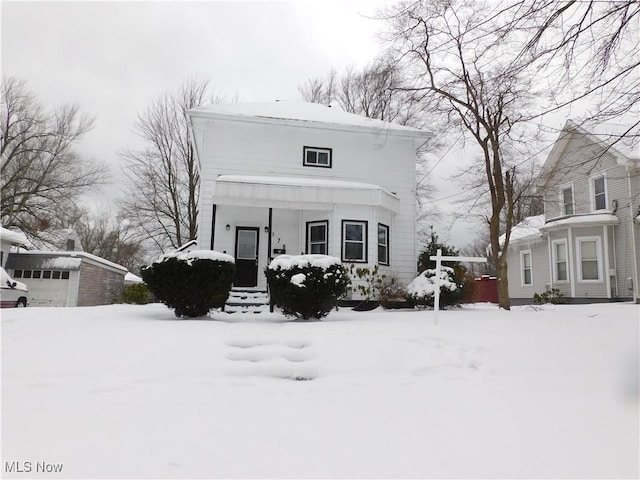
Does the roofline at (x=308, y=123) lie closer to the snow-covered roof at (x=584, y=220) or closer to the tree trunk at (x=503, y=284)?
the tree trunk at (x=503, y=284)

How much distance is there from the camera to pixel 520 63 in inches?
219

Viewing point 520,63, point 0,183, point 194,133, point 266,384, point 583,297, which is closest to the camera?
point 266,384

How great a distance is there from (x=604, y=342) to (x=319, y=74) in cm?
2482

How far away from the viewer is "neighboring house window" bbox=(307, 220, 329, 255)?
12.3 m

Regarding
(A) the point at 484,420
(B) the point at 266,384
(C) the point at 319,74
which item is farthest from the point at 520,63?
(C) the point at 319,74

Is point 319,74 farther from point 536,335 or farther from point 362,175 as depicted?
point 536,335

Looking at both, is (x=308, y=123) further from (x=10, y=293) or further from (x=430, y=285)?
(x=10, y=293)

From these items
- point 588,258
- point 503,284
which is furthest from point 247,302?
point 588,258

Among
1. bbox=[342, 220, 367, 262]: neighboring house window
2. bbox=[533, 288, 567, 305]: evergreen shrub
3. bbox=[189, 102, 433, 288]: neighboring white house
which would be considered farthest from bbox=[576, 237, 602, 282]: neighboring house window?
bbox=[342, 220, 367, 262]: neighboring house window

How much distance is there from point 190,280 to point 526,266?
18198 mm

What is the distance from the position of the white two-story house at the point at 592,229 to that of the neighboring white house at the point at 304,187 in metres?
5.19

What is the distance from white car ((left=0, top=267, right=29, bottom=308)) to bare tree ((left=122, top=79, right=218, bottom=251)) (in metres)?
11.6

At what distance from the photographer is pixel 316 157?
1334 cm

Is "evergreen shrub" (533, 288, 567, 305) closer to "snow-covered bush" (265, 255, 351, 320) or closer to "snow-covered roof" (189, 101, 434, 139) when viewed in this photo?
"snow-covered roof" (189, 101, 434, 139)
